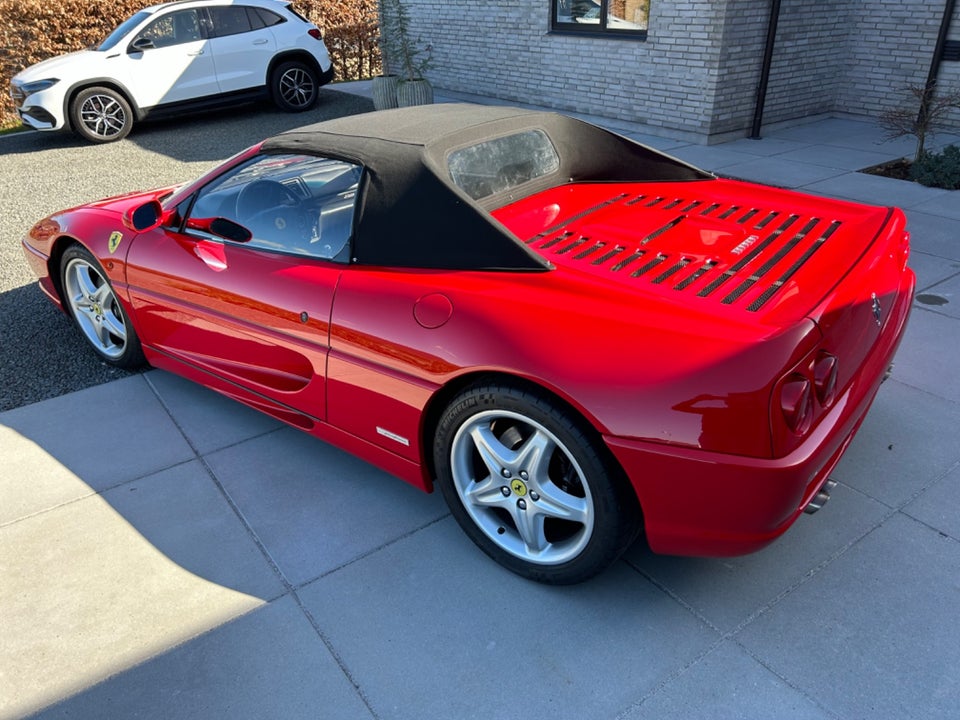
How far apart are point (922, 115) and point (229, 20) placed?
883 cm

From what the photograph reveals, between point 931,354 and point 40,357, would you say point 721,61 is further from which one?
point 40,357

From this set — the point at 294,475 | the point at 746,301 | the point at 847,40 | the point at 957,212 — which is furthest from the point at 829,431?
the point at 847,40

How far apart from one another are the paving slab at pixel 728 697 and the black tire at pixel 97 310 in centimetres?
318

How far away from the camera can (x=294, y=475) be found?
3309 mm

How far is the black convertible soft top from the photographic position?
2.59 metres

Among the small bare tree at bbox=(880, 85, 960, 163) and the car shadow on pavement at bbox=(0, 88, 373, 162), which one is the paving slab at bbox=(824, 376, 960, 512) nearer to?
the small bare tree at bbox=(880, 85, 960, 163)

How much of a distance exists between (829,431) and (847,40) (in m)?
9.24

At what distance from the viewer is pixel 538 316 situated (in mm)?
2369

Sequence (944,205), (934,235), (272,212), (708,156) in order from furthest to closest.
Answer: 1. (708,156)
2. (944,205)
3. (934,235)
4. (272,212)

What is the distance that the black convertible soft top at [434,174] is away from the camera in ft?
8.51

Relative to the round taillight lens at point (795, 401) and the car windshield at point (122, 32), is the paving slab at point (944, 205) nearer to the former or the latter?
the round taillight lens at point (795, 401)

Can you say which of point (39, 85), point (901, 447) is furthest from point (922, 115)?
point (39, 85)

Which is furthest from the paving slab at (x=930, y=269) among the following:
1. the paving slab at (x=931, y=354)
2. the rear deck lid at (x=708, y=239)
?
the rear deck lid at (x=708, y=239)

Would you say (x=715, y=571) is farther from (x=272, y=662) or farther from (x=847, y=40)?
(x=847, y=40)
